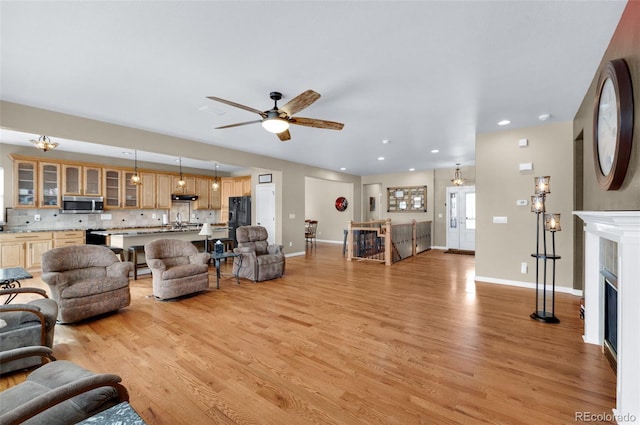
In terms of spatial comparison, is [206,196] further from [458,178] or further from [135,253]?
[458,178]

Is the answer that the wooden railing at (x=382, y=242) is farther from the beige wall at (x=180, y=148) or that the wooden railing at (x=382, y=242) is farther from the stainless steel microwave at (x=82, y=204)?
the stainless steel microwave at (x=82, y=204)

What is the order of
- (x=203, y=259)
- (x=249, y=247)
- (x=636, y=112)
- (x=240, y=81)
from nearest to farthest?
1. (x=636, y=112)
2. (x=240, y=81)
3. (x=203, y=259)
4. (x=249, y=247)

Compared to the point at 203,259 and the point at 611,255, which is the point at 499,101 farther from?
the point at 203,259

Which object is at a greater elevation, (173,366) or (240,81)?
(240,81)

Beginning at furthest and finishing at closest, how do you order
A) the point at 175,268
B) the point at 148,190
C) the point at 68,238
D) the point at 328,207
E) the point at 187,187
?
the point at 328,207
the point at 187,187
the point at 148,190
the point at 68,238
the point at 175,268

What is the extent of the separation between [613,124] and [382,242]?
18.4ft

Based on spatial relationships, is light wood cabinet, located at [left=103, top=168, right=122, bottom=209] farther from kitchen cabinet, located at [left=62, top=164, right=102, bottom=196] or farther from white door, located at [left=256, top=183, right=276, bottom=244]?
white door, located at [left=256, top=183, right=276, bottom=244]

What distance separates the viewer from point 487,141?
5.00 metres

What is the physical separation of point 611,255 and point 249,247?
491 cm

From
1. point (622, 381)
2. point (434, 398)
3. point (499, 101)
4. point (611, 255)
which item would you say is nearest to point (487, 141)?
point (499, 101)

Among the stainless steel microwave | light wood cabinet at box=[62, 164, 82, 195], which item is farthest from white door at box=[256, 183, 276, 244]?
light wood cabinet at box=[62, 164, 82, 195]

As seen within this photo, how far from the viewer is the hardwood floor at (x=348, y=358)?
1896mm

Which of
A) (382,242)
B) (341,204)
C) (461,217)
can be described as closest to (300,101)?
(382,242)

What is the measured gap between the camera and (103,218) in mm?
7367
